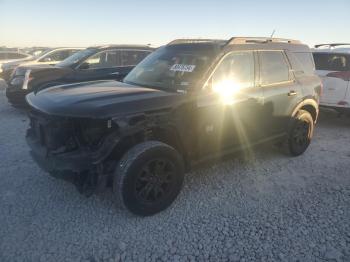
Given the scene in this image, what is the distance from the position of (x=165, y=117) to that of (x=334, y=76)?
519 cm

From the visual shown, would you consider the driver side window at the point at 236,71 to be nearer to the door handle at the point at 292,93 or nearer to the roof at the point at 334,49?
the door handle at the point at 292,93

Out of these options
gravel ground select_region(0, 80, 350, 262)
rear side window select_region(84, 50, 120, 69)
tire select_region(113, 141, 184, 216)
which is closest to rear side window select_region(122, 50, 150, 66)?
rear side window select_region(84, 50, 120, 69)

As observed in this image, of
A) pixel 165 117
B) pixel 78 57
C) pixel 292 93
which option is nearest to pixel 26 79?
pixel 78 57

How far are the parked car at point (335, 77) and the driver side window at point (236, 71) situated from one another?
11.9ft

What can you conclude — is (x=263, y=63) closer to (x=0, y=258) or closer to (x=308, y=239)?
(x=308, y=239)

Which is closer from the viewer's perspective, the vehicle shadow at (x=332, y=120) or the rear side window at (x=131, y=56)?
the vehicle shadow at (x=332, y=120)

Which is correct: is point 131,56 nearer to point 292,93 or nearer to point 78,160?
point 292,93

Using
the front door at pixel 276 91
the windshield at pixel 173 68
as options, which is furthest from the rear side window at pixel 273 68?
the windshield at pixel 173 68

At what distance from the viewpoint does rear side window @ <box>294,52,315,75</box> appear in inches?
198

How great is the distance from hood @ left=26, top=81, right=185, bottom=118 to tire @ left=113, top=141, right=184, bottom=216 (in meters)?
0.42

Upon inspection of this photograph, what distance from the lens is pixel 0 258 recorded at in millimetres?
2672

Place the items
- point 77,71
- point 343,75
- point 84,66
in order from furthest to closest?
point 84,66, point 77,71, point 343,75

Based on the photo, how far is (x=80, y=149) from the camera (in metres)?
3.11

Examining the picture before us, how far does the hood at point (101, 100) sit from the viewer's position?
2975 mm
